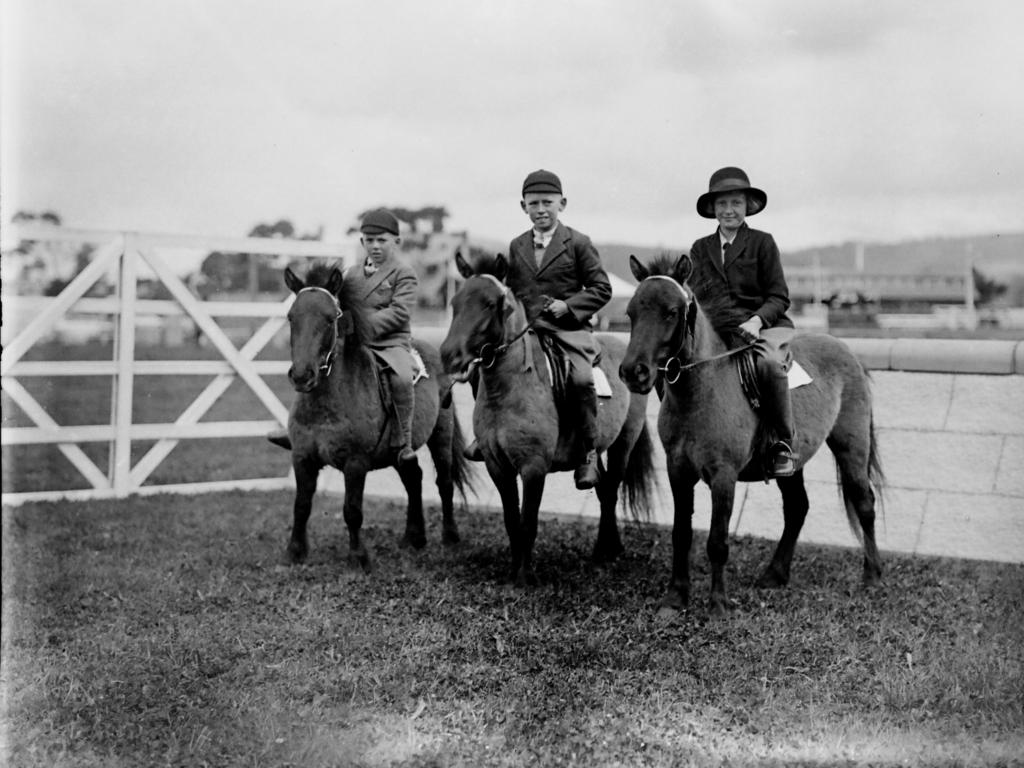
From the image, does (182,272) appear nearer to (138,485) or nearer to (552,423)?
(138,485)

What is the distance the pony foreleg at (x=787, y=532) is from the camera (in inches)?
290

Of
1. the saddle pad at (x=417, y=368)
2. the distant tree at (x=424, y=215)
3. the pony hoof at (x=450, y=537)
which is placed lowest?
the pony hoof at (x=450, y=537)

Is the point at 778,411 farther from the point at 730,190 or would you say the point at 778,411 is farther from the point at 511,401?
the point at 511,401

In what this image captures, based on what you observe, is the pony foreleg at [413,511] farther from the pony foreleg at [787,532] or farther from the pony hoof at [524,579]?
the pony foreleg at [787,532]

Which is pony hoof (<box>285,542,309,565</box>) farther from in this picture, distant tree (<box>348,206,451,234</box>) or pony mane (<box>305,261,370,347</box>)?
distant tree (<box>348,206,451,234</box>)

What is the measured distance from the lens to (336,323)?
731cm

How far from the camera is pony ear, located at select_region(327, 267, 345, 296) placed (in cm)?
731

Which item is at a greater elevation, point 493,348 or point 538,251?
point 538,251

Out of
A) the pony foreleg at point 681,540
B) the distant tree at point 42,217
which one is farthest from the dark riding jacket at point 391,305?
the distant tree at point 42,217

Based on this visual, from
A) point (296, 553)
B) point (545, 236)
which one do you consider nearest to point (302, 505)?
point (296, 553)

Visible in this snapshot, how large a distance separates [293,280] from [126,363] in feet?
14.2

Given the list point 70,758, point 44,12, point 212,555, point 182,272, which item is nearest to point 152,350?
point 182,272

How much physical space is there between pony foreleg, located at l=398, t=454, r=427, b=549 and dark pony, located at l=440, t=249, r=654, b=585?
1.63m

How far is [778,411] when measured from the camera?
21.6 ft
